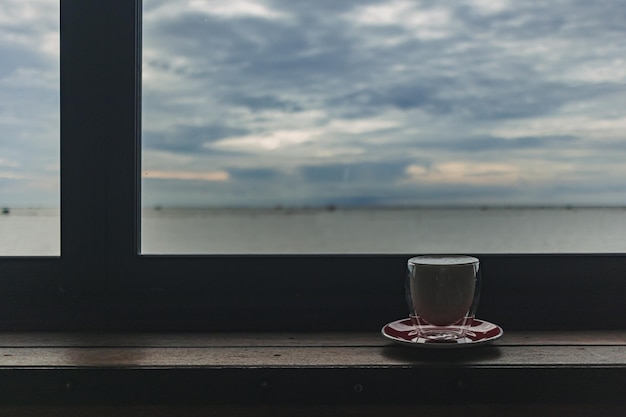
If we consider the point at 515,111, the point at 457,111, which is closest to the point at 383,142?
the point at 457,111

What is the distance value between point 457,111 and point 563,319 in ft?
1.48

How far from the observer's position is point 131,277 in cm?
129

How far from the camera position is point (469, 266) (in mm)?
1100

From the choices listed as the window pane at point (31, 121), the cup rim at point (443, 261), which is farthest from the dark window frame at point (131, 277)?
the cup rim at point (443, 261)

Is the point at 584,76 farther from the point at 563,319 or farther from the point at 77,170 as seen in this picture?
the point at 77,170

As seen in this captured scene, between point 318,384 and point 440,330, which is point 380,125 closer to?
point 440,330

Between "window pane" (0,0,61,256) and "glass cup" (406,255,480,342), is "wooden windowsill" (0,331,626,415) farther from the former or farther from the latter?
"window pane" (0,0,61,256)

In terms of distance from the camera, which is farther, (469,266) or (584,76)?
(584,76)

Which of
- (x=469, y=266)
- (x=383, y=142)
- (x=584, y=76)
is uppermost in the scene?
(x=584, y=76)

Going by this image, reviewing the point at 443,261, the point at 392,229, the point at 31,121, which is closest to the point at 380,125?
the point at 392,229

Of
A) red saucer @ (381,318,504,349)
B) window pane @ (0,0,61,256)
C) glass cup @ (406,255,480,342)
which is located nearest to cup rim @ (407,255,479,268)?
glass cup @ (406,255,480,342)

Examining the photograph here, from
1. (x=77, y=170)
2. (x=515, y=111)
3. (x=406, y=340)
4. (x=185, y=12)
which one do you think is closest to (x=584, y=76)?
(x=515, y=111)

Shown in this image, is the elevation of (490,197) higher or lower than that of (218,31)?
lower

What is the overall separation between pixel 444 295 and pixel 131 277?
0.59m
